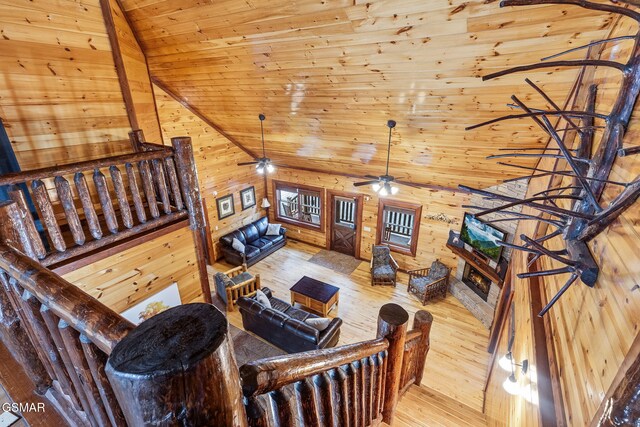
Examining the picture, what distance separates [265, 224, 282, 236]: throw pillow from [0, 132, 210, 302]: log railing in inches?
184

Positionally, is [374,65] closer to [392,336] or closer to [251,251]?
[392,336]

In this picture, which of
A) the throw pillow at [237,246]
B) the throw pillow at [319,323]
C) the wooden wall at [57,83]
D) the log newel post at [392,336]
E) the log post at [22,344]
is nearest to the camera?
the log post at [22,344]

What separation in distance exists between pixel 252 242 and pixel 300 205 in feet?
6.01

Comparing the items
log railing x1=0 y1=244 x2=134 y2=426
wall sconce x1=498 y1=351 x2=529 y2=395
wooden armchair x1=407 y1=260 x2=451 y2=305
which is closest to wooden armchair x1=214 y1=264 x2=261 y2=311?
wooden armchair x1=407 y1=260 x2=451 y2=305

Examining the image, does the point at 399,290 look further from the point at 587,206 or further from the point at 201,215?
the point at 587,206

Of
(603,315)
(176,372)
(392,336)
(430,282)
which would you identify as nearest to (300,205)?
(430,282)

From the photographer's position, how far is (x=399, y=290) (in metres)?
6.75

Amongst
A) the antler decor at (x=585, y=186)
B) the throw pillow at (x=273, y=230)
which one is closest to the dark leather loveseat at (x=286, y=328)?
the throw pillow at (x=273, y=230)

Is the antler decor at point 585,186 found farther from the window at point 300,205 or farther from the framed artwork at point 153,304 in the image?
the window at point 300,205

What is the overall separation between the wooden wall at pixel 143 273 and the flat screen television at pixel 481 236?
4883mm

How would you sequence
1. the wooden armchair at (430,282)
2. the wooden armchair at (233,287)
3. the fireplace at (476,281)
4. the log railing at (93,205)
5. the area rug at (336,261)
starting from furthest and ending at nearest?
the area rug at (336,261) → the wooden armchair at (430,282) → the wooden armchair at (233,287) → the fireplace at (476,281) → the log railing at (93,205)

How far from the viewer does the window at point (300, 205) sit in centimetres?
838

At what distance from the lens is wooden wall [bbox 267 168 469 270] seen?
636 centimetres

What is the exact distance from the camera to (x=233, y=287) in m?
6.01
